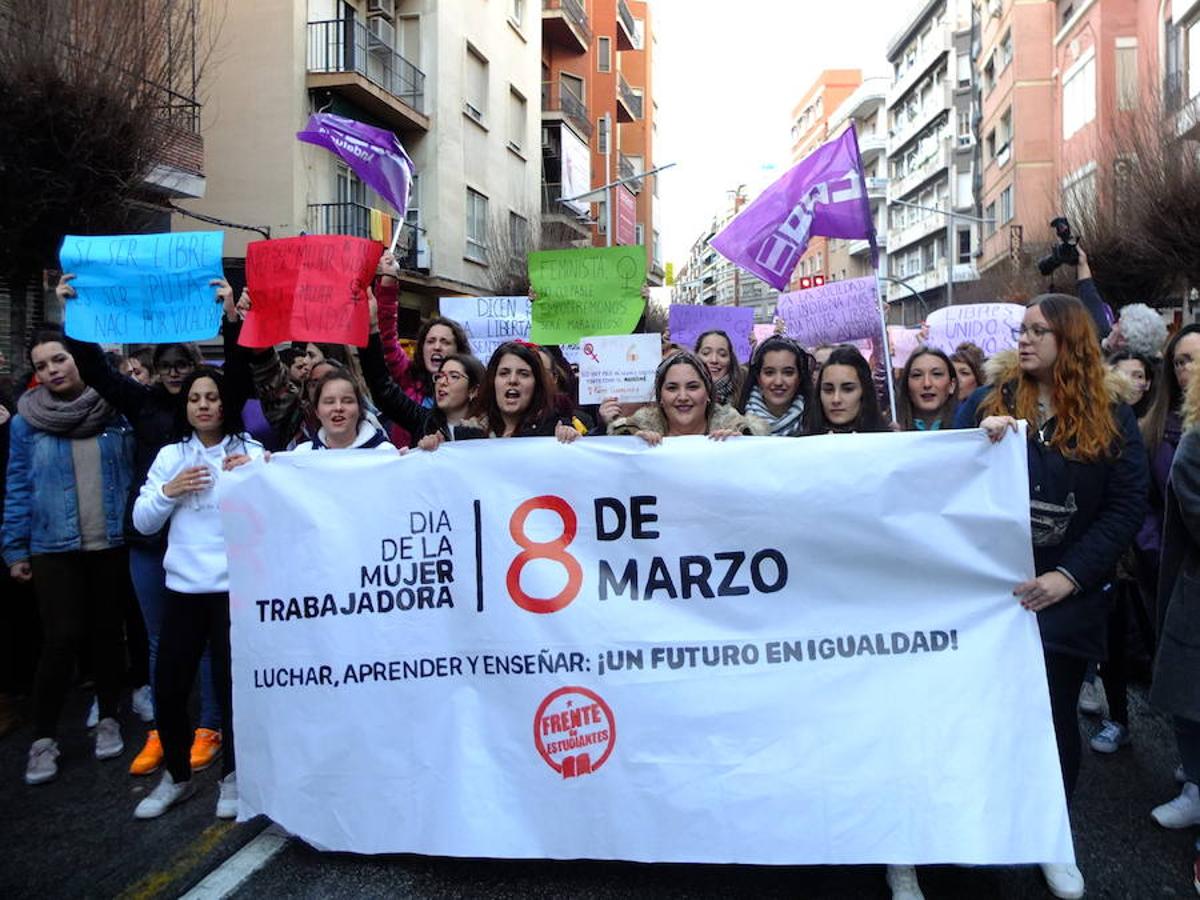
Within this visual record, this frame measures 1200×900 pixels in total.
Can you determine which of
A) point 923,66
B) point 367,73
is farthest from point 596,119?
point 923,66

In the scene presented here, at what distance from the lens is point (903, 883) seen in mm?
3039

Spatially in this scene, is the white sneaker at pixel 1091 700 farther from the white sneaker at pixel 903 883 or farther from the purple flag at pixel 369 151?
the purple flag at pixel 369 151

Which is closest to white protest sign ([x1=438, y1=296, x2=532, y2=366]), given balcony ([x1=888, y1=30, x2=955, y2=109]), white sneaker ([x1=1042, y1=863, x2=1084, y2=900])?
white sneaker ([x1=1042, y1=863, x2=1084, y2=900])

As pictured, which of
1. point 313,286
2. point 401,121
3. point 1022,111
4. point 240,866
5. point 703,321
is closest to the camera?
point 240,866

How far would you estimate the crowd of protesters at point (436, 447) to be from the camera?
3.27 meters

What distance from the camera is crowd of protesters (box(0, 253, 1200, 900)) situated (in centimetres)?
327

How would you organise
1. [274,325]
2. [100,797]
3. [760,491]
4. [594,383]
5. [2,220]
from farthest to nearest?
[2,220], [594,383], [274,325], [100,797], [760,491]

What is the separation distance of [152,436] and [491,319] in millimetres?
4647

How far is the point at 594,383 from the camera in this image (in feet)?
17.0

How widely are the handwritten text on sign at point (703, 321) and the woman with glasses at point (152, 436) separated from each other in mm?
4718

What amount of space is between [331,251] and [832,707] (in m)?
3.21

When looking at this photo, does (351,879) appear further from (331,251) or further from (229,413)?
(331,251)

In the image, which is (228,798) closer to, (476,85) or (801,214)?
(801,214)

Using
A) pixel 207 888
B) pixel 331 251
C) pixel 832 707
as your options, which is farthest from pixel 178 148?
pixel 832 707
